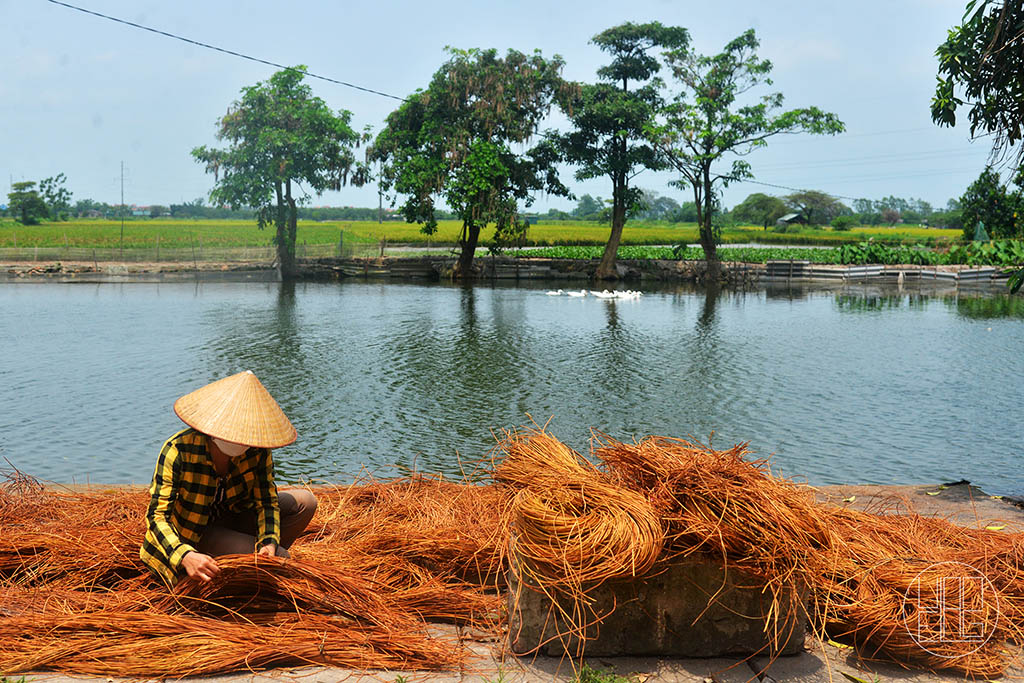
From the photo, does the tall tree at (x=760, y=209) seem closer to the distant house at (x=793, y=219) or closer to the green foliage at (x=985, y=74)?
the distant house at (x=793, y=219)

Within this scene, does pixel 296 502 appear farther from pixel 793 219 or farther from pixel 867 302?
pixel 793 219

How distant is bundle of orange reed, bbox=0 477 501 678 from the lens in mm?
3168

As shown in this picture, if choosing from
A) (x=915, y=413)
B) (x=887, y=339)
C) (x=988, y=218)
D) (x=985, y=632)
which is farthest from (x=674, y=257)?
(x=985, y=632)

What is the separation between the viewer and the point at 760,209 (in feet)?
316

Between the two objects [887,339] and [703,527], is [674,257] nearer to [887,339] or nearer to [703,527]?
[887,339]

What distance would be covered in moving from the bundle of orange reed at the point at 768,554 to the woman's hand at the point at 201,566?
46.2 inches

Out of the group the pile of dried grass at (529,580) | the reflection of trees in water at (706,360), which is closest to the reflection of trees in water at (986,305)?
the reflection of trees in water at (706,360)

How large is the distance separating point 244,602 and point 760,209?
9834 cm

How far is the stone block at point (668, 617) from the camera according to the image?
10.6 feet

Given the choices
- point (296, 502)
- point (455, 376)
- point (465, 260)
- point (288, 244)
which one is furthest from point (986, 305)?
point (296, 502)

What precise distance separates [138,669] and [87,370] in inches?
→ 471

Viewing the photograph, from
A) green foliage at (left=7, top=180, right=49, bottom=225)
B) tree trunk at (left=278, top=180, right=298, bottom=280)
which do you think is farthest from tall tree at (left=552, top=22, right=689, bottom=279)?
green foliage at (left=7, top=180, right=49, bottom=225)

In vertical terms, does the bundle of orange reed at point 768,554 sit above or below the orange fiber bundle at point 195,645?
above

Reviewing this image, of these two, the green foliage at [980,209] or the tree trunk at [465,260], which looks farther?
the tree trunk at [465,260]
